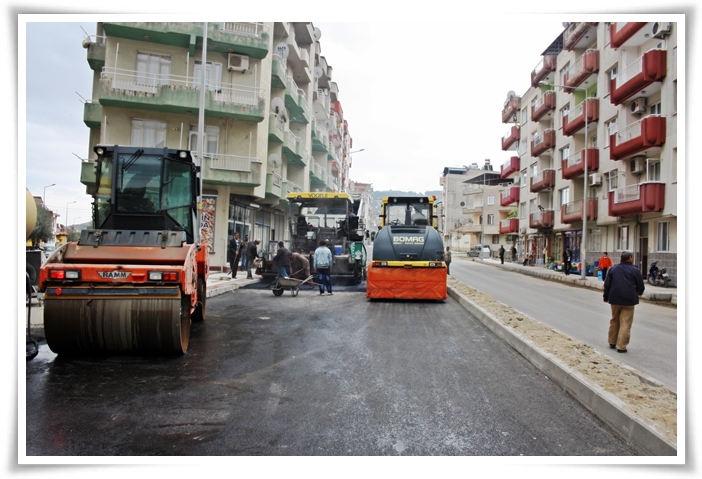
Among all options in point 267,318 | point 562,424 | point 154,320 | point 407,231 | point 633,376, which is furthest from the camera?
point 407,231

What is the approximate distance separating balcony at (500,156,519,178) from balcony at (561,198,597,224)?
1406cm

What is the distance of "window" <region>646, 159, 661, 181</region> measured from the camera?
22.0 m

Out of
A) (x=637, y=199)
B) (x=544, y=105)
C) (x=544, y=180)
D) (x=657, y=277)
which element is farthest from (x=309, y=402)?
(x=544, y=105)

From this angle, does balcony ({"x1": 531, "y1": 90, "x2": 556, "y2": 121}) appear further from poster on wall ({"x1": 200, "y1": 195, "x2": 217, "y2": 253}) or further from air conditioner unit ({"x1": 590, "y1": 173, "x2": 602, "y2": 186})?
poster on wall ({"x1": 200, "y1": 195, "x2": 217, "y2": 253})

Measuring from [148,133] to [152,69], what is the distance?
292 cm

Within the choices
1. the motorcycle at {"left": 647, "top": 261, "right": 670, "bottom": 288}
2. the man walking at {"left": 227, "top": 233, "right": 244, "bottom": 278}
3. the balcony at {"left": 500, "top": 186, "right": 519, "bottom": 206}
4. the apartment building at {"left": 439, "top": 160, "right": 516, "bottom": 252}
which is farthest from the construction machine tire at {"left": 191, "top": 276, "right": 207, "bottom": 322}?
the apartment building at {"left": 439, "top": 160, "right": 516, "bottom": 252}

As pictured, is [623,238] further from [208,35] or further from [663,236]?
[208,35]

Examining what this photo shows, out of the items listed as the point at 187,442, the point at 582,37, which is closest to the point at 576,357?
the point at 187,442

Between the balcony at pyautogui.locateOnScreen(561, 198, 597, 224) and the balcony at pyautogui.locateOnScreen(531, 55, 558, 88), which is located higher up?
the balcony at pyautogui.locateOnScreen(531, 55, 558, 88)

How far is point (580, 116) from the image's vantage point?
3000cm

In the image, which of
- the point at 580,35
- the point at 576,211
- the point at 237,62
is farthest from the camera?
the point at 576,211
